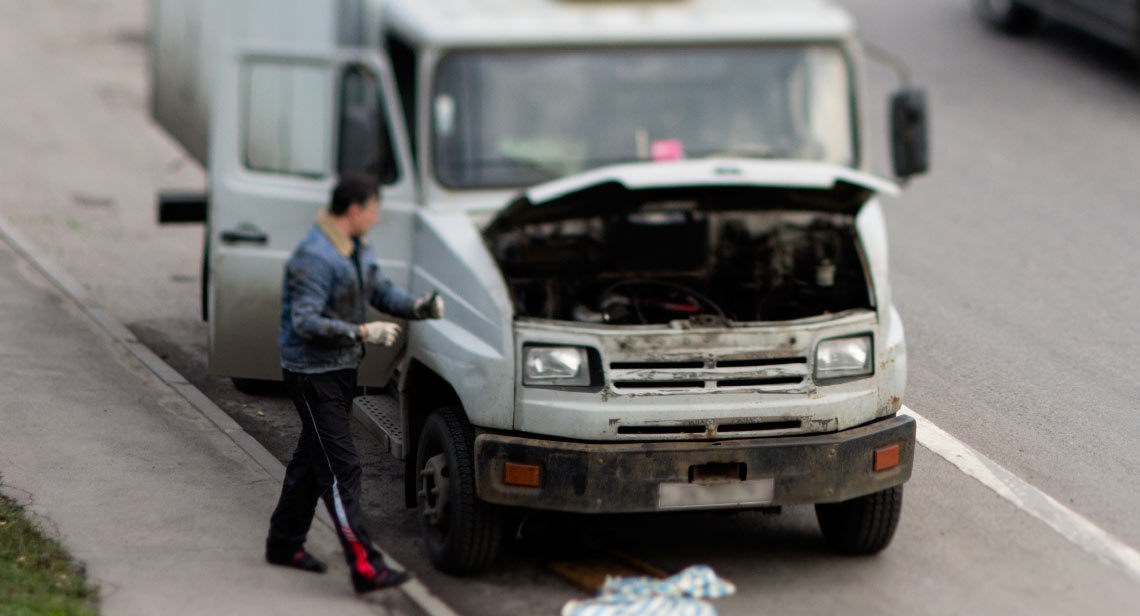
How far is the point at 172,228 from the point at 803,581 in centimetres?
901

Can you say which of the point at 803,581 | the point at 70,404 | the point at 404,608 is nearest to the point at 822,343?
the point at 803,581

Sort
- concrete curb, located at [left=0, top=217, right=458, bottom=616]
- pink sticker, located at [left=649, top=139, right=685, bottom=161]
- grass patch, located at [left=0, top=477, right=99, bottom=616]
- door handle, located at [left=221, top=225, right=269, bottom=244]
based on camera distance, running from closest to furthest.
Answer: grass patch, located at [left=0, top=477, right=99, bottom=616]
concrete curb, located at [left=0, top=217, right=458, bottom=616]
pink sticker, located at [left=649, top=139, right=685, bottom=161]
door handle, located at [left=221, top=225, right=269, bottom=244]

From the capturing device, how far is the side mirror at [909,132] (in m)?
8.16

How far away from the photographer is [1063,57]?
756 inches

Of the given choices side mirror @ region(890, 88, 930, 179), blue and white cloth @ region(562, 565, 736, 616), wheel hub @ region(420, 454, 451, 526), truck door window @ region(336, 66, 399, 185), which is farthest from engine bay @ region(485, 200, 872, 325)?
blue and white cloth @ region(562, 565, 736, 616)

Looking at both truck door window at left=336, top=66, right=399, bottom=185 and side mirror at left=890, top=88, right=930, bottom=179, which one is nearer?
truck door window at left=336, top=66, right=399, bottom=185

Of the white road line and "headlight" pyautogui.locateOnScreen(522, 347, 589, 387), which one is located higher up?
"headlight" pyautogui.locateOnScreen(522, 347, 589, 387)

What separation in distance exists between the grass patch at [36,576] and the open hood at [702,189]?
8.17 feet

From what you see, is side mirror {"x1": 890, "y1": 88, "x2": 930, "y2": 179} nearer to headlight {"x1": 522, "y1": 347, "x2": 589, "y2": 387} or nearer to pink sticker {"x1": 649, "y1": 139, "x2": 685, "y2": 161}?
pink sticker {"x1": 649, "y1": 139, "x2": 685, "y2": 161}

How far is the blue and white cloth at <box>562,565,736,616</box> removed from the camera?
276 inches

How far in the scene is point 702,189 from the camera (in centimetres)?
769

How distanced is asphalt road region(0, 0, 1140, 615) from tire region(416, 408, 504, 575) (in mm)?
149

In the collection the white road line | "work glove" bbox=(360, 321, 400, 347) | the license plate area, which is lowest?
the white road line

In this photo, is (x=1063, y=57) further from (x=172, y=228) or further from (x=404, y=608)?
(x=404, y=608)
